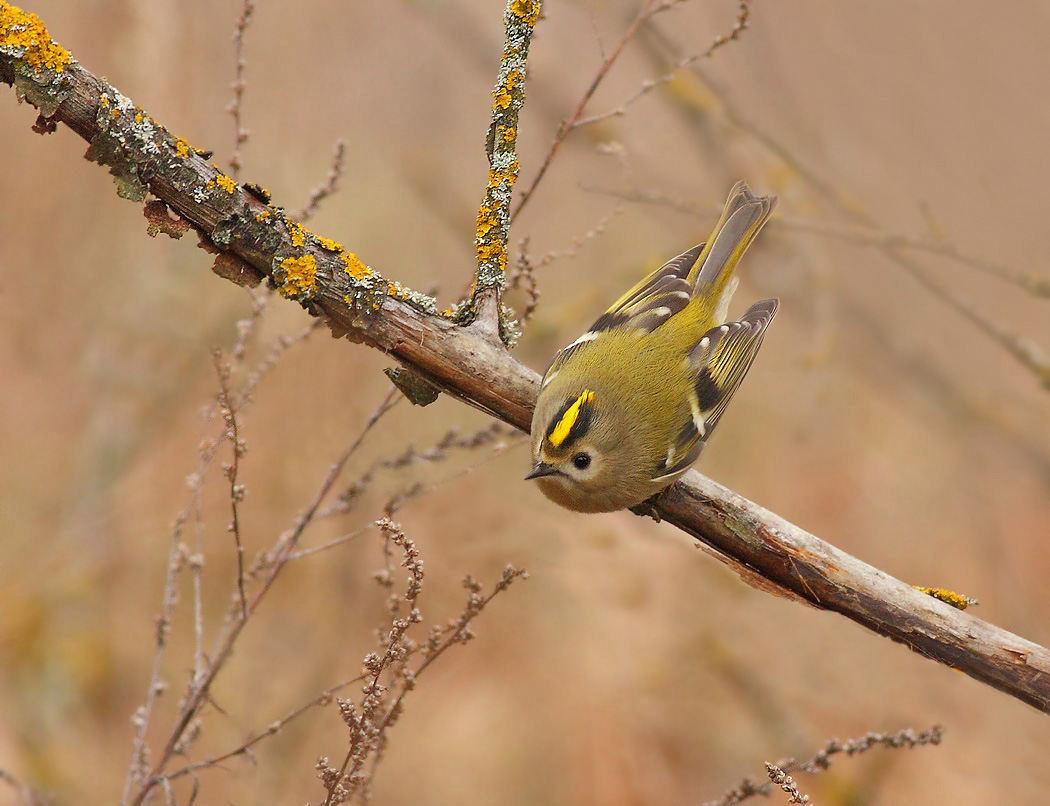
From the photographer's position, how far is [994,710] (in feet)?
15.6

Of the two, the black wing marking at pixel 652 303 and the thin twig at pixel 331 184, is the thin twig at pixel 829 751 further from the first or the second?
the thin twig at pixel 331 184

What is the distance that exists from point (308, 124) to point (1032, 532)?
226 inches

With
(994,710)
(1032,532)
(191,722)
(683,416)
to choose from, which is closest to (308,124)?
(683,416)

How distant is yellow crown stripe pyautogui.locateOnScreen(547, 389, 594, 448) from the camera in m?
2.70

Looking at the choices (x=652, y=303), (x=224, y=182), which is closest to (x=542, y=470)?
(x=652, y=303)

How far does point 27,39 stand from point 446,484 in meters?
2.88

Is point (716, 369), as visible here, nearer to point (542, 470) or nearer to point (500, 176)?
point (542, 470)

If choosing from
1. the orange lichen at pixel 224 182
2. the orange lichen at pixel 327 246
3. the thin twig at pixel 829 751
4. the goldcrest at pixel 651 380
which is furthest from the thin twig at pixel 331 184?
the thin twig at pixel 829 751

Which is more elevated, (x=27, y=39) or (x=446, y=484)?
(x=446, y=484)

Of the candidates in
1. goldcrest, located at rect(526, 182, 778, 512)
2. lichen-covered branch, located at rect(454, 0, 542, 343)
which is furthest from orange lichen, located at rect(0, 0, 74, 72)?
goldcrest, located at rect(526, 182, 778, 512)

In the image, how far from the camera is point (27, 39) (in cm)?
190

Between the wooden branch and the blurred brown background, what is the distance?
6.60 ft

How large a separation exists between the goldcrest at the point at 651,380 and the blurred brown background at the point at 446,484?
87 centimetres

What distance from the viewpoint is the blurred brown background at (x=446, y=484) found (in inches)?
183
